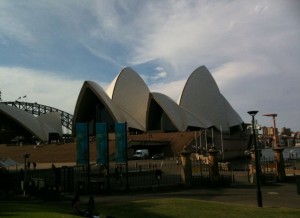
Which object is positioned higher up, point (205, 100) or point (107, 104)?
point (205, 100)

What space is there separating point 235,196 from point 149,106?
56.6 metres

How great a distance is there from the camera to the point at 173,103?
7706 centimetres

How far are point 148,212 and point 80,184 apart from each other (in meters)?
8.49

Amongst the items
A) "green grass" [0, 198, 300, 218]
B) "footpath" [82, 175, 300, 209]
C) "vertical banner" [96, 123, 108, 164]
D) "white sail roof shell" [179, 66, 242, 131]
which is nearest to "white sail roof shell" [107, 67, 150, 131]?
"white sail roof shell" [179, 66, 242, 131]

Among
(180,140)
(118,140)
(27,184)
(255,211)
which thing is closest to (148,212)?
(255,211)

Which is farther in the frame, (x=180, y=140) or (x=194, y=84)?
(x=194, y=84)

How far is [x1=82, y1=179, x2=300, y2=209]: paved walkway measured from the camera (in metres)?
17.3

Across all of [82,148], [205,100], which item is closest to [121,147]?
[82,148]

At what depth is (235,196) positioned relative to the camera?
19188 millimetres

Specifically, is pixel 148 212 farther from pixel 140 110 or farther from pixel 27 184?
pixel 140 110

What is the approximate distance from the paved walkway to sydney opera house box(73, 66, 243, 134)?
51028 mm

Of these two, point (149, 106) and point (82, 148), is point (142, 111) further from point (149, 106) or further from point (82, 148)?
point (82, 148)

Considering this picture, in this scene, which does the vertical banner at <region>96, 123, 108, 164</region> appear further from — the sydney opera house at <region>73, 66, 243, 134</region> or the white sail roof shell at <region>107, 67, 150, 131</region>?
the white sail roof shell at <region>107, 67, 150, 131</region>

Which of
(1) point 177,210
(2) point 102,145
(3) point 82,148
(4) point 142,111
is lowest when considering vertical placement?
(1) point 177,210
